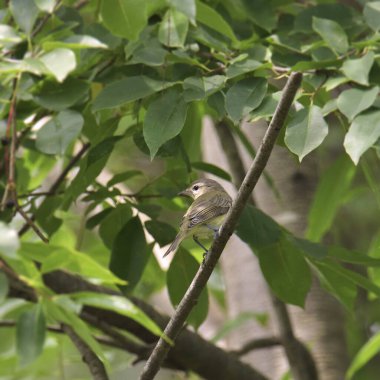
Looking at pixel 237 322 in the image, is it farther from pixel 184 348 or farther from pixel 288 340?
pixel 184 348

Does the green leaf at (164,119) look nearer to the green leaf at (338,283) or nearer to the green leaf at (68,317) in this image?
the green leaf at (68,317)

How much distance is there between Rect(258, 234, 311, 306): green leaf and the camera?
3.61 m

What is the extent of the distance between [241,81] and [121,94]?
40 centimetres

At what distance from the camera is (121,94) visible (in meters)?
3.12

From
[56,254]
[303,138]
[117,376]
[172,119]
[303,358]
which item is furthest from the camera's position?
[117,376]

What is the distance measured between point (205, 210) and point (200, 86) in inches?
28.0

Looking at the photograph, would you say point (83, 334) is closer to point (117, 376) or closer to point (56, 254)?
point (56, 254)

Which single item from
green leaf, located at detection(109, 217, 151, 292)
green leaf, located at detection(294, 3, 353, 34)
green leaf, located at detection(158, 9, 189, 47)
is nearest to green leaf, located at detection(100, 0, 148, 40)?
green leaf, located at detection(158, 9, 189, 47)


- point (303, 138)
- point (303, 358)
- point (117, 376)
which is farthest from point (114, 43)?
point (117, 376)

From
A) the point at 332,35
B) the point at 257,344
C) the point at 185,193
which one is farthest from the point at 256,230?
the point at 257,344

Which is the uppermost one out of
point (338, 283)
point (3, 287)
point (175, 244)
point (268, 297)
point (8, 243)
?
point (8, 243)

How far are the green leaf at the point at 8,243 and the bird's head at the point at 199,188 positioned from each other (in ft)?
4.88

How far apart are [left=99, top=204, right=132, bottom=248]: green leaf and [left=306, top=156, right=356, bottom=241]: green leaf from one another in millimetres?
1127

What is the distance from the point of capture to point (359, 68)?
3.03 meters
